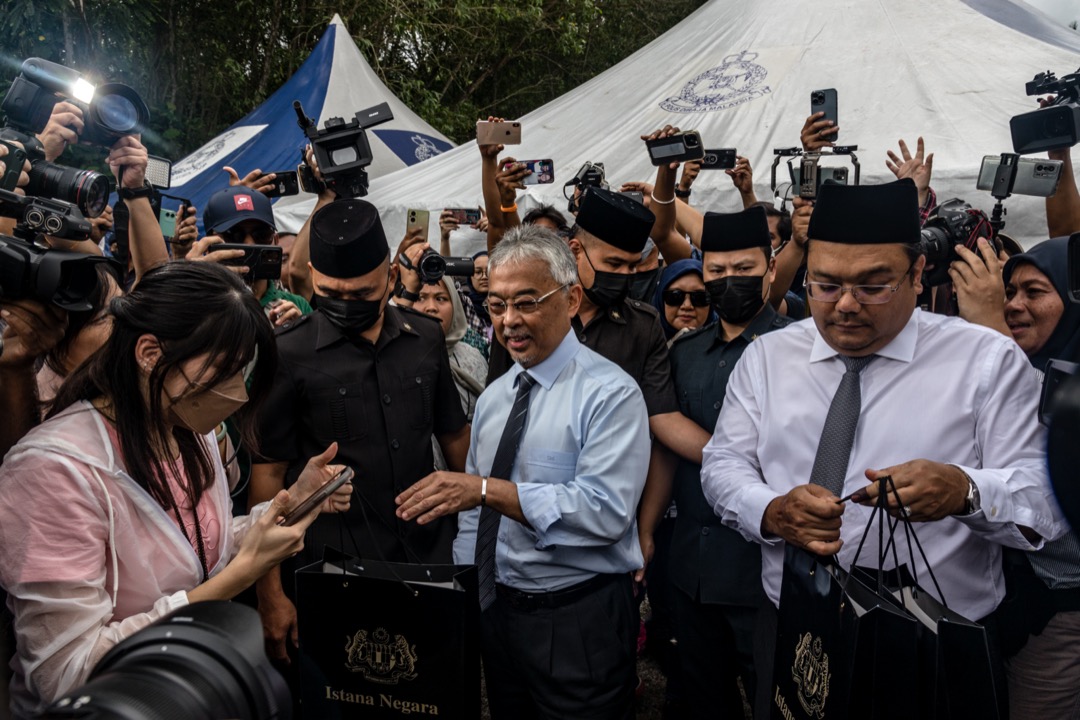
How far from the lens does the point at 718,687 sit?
2.99 m

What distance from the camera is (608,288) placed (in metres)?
3.22

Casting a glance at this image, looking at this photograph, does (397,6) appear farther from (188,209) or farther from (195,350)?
(195,350)

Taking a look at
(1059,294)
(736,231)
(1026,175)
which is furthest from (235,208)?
(1026,175)

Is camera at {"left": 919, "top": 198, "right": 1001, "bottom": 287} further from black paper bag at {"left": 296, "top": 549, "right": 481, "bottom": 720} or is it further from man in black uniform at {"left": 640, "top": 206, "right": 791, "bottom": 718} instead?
black paper bag at {"left": 296, "top": 549, "right": 481, "bottom": 720}

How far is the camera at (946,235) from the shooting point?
9.32 ft

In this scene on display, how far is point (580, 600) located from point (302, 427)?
111 cm

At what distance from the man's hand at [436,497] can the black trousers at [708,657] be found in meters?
1.11

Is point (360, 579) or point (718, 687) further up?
point (360, 579)

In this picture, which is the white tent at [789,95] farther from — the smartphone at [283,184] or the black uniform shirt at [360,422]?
the black uniform shirt at [360,422]

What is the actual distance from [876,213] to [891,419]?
560 millimetres

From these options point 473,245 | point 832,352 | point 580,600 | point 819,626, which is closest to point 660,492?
point 580,600

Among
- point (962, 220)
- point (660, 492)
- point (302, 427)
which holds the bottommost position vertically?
point (660, 492)

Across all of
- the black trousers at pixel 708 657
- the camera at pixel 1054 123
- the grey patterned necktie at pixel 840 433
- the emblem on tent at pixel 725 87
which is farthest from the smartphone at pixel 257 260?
the emblem on tent at pixel 725 87

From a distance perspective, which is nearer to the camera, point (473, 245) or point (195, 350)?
point (195, 350)
